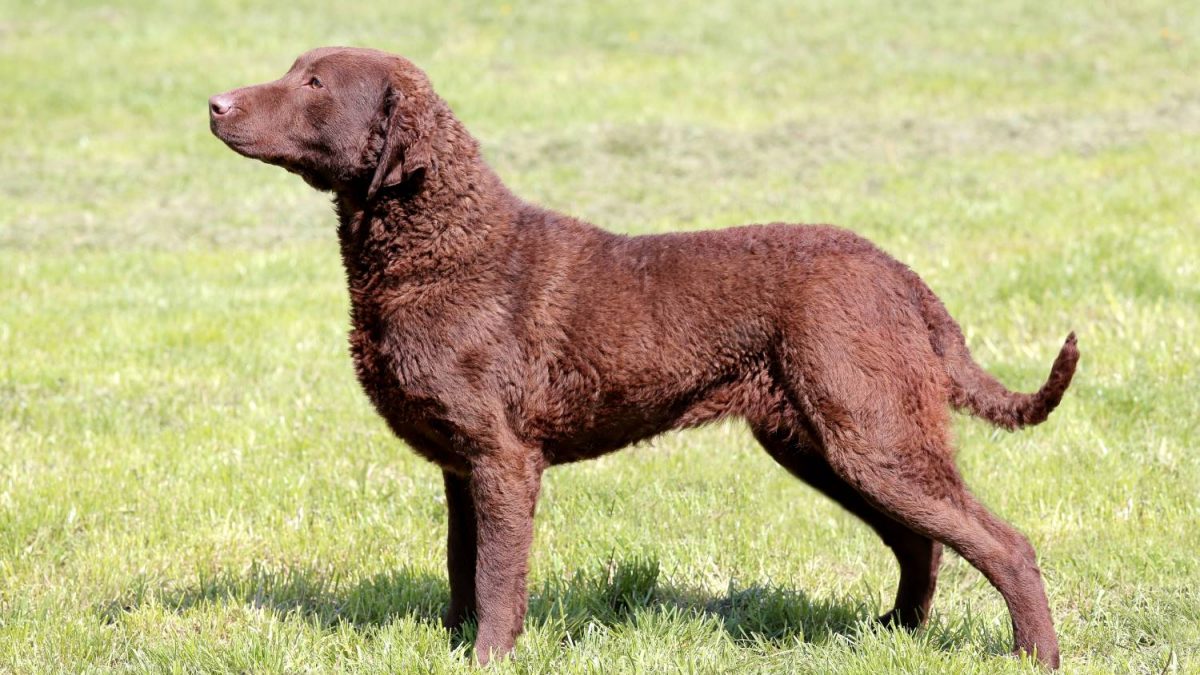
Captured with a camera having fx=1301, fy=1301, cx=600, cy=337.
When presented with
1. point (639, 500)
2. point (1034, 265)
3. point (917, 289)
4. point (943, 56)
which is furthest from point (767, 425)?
point (943, 56)

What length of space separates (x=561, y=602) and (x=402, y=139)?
5.47ft

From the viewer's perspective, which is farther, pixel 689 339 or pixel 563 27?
pixel 563 27

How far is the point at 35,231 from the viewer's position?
11.8m

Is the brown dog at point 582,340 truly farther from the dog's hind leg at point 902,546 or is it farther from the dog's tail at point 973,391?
the dog's hind leg at point 902,546

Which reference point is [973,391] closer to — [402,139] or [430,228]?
[430,228]

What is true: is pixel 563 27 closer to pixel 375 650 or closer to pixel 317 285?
pixel 317 285

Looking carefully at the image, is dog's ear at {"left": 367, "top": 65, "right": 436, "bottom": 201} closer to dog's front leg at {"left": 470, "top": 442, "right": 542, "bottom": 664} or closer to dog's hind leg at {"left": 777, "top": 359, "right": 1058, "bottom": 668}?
dog's front leg at {"left": 470, "top": 442, "right": 542, "bottom": 664}

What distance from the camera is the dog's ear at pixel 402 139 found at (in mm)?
4055

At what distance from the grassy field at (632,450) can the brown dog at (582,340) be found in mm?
502

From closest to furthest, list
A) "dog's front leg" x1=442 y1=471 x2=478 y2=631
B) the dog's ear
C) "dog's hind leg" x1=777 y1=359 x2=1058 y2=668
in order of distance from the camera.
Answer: "dog's hind leg" x1=777 y1=359 x2=1058 y2=668 < the dog's ear < "dog's front leg" x1=442 y1=471 x2=478 y2=631

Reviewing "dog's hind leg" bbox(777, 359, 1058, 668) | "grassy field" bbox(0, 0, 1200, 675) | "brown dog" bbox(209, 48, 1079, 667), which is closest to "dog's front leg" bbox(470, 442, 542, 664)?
"brown dog" bbox(209, 48, 1079, 667)

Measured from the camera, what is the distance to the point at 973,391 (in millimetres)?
4172

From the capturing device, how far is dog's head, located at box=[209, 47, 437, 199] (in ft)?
13.4

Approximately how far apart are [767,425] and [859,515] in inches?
27.7
